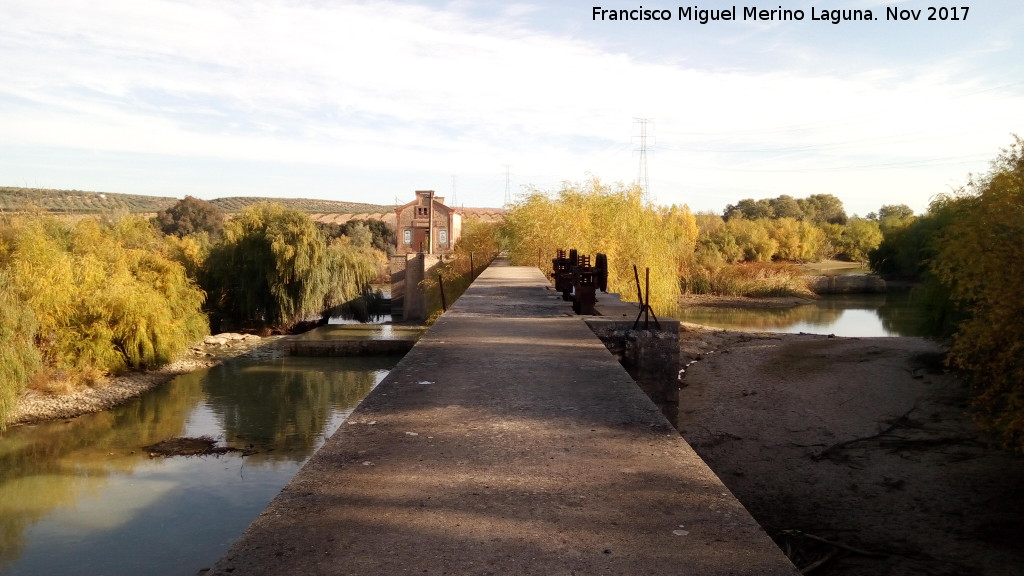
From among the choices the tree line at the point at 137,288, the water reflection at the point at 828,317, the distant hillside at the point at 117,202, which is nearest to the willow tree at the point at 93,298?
the tree line at the point at 137,288

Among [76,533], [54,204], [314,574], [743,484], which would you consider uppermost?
[54,204]

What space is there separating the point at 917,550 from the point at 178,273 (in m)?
26.1

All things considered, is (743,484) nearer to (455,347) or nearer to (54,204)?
(455,347)

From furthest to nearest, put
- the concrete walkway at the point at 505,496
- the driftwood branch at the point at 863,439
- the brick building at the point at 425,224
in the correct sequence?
the brick building at the point at 425,224 < the driftwood branch at the point at 863,439 < the concrete walkway at the point at 505,496

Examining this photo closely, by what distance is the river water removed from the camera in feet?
39.0

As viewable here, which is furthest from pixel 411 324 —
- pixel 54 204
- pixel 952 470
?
pixel 54 204

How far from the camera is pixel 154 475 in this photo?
51.2ft

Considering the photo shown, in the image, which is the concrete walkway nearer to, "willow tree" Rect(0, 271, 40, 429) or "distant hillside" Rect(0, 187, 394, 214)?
"willow tree" Rect(0, 271, 40, 429)

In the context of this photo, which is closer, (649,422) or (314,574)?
(314,574)

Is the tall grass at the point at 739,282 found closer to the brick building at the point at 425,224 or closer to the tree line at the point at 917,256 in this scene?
the tree line at the point at 917,256

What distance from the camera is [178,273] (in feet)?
92.6

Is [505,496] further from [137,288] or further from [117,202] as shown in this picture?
[117,202]

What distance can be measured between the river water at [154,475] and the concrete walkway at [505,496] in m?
8.20

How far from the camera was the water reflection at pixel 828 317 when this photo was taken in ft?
115
